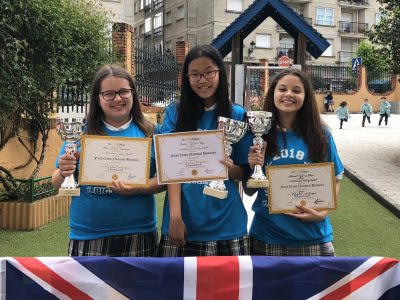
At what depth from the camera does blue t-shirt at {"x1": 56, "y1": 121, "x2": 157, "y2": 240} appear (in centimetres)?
234

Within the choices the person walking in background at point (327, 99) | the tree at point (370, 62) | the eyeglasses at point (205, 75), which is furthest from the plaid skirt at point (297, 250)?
the tree at point (370, 62)

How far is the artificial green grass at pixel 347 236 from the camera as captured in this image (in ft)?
15.6

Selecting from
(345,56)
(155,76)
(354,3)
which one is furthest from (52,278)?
(354,3)

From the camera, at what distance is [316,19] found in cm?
3903

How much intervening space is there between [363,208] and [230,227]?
4952 mm

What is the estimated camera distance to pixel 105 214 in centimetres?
233

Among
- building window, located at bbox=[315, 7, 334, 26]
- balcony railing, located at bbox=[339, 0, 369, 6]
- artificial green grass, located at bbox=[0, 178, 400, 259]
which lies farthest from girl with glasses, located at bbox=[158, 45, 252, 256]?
balcony railing, located at bbox=[339, 0, 369, 6]

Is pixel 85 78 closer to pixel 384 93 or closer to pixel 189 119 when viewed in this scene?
pixel 189 119

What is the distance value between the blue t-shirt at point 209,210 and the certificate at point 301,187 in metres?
0.20

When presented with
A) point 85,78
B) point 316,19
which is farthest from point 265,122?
point 316,19

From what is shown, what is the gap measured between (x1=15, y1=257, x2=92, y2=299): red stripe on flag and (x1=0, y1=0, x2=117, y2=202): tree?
3683mm

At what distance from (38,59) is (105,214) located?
4257 mm

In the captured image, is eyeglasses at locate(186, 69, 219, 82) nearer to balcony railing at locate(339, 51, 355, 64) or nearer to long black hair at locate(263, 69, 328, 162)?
long black hair at locate(263, 69, 328, 162)

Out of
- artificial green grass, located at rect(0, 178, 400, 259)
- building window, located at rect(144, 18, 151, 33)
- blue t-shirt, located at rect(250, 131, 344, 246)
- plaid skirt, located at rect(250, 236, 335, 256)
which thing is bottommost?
artificial green grass, located at rect(0, 178, 400, 259)
